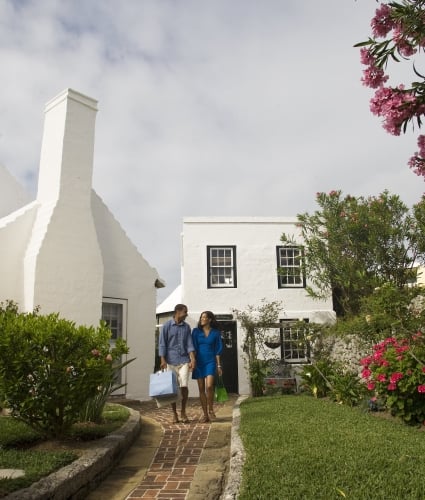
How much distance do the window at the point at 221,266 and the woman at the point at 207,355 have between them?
782cm

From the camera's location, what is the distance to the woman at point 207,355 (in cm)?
806

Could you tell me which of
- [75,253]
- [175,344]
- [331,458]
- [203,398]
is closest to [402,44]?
[331,458]

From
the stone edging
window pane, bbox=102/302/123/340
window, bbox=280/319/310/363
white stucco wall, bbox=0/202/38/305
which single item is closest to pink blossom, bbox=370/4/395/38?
the stone edging

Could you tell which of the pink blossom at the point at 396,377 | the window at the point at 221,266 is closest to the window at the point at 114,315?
the window at the point at 221,266

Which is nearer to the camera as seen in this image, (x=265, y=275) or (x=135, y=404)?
(x=135, y=404)

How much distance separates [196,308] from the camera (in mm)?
15945

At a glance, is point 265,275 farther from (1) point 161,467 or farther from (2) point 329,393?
(1) point 161,467

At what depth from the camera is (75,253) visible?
1164 cm

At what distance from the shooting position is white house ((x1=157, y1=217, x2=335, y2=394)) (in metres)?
15.9

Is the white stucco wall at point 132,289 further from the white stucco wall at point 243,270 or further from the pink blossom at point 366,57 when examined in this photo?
the pink blossom at point 366,57

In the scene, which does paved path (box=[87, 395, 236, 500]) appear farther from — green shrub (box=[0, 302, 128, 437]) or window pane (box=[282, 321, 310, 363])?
window pane (box=[282, 321, 310, 363])

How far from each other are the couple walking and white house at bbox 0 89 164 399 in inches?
156

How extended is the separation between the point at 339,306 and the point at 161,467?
11.9 m

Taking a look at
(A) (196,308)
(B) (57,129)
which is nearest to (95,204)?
(B) (57,129)
